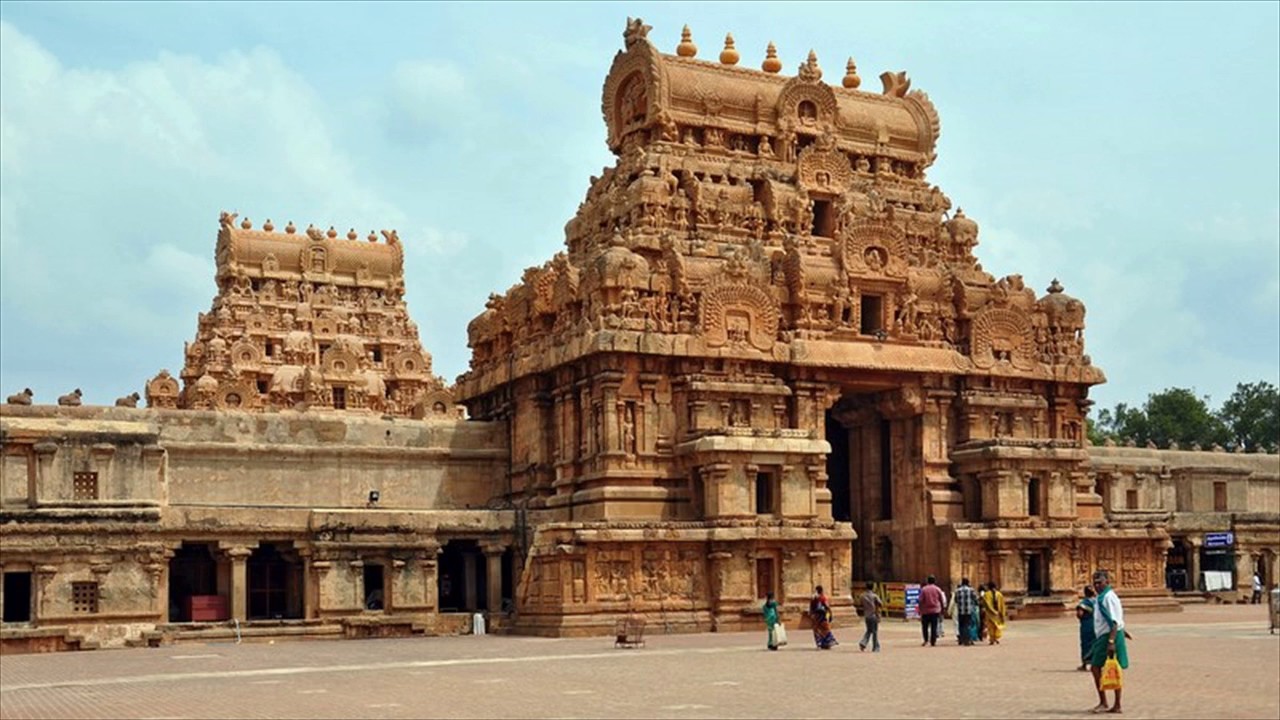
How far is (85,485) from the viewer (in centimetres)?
4003

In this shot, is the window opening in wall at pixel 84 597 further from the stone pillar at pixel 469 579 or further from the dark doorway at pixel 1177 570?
the dark doorway at pixel 1177 570

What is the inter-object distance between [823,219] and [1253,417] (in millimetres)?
63234

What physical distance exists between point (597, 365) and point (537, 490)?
15.7ft

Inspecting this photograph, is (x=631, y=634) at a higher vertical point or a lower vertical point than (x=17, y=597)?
lower

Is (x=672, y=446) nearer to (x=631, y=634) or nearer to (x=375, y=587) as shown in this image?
(x=375, y=587)

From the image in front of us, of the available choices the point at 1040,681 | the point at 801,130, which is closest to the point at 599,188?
the point at 801,130

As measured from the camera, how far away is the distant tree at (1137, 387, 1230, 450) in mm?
101750

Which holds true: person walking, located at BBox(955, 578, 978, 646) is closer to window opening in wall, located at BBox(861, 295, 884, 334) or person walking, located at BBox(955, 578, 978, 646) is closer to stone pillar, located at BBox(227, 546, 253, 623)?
window opening in wall, located at BBox(861, 295, 884, 334)

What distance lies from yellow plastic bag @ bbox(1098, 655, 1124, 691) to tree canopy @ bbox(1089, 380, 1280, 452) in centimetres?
8415

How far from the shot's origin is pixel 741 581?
139 ft

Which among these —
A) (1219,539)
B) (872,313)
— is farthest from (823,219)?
(1219,539)

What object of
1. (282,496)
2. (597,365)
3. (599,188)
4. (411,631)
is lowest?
(411,631)

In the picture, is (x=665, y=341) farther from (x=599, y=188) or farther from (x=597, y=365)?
(x=599, y=188)

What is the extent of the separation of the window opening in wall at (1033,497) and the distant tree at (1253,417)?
195ft
